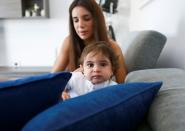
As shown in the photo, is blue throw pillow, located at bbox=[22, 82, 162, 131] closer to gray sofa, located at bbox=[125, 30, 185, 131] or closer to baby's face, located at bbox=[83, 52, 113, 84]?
gray sofa, located at bbox=[125, 30, 185, 131]

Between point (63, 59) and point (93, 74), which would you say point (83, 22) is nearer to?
point (63, 59)

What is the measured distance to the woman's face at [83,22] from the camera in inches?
62.4

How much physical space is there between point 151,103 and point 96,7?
1.04 m

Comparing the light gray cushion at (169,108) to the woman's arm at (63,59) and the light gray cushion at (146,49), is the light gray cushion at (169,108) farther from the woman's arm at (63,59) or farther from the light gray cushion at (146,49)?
the woman's arm at (63,59)

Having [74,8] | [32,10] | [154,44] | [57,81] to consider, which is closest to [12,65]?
[32,10]

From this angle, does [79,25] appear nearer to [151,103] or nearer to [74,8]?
[74,8]

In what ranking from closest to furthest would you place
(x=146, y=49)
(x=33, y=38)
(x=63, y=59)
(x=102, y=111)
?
(x=102, y=111), (x=146, y=49), (x=63, y=59), (x=33, y=38)

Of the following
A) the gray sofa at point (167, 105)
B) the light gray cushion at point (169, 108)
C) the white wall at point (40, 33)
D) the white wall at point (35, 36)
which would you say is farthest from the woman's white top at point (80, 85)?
the white wall at point (35, 36)

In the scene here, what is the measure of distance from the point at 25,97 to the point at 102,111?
0.59 feet

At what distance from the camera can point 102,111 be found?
0.56 metres

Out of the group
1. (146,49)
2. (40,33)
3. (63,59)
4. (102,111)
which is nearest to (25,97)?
(102,111)

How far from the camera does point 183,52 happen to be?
116 centimetres

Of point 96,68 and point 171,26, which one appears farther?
point 171,26

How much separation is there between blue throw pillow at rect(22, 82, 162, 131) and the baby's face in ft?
1.58
